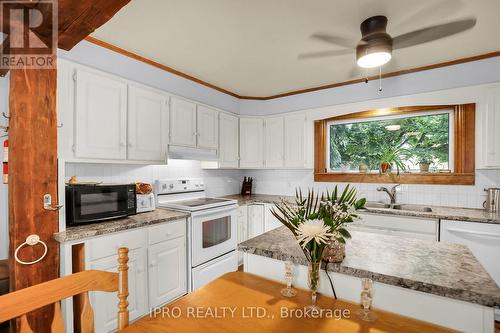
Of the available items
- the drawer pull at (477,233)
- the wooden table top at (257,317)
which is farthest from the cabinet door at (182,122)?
the drawer pull at (477,233)

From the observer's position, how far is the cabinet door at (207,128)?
10.2 feet

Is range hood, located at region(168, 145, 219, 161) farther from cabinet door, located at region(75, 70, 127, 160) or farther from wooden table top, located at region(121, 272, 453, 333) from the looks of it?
wooden table top, located at region(121, 272, 453, 333)

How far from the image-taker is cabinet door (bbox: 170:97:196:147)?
2797 millimetres

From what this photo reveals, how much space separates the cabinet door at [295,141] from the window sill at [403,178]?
13.7 inches

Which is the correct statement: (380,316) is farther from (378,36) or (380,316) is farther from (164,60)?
(164,60)

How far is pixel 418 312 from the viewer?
3.40 ft

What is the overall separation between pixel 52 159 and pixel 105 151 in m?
0.58

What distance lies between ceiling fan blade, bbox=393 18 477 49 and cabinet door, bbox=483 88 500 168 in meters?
0.96

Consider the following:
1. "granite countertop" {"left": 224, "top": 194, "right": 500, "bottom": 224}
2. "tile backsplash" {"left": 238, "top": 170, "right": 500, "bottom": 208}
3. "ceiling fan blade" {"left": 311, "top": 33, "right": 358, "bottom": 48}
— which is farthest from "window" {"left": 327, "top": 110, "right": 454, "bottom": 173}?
"ceiling fan blade" {"left": 311, "top": 33, "right": 358, "bottom": 48}

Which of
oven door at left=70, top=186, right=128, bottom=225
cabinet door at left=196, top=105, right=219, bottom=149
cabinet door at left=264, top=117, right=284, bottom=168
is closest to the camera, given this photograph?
oven door at left=70, top=186, right=128, bottom=225

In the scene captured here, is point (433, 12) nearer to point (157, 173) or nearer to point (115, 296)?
point (157, 173)

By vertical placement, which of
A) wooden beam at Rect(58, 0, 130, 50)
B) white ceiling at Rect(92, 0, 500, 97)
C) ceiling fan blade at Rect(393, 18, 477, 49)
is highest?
white ceiling at Rect(92, 0, 500, 97)

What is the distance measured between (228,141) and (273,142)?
68cm

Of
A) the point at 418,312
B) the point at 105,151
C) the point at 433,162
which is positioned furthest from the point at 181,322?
the point at 433,162
